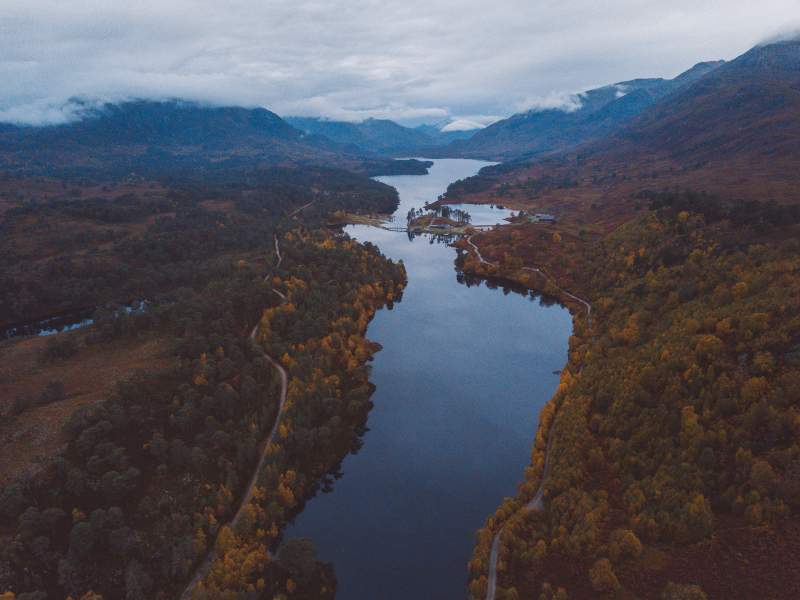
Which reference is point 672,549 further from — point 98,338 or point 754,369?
point 98,338

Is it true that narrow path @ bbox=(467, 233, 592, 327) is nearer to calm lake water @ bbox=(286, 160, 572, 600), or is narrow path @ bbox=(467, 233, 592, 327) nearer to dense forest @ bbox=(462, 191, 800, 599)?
calm lake water @ bbox=(286, 160, 572, 600)

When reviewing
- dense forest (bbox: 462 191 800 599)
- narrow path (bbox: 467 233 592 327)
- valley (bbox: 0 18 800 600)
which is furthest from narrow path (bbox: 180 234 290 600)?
narrow path (bbox: 467 233 592 327)

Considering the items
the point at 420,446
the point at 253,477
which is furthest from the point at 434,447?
the point at 253,477

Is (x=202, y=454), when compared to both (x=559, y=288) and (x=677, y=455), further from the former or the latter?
(x=559, y=288)

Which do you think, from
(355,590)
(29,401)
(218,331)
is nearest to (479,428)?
(355,590)

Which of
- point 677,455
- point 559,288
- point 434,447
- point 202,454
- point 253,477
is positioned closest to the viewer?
point 677,455

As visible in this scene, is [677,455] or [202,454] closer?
[677,455]

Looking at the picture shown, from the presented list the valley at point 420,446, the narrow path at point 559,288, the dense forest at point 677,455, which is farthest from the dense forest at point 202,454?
the narrow path at point 559,288
